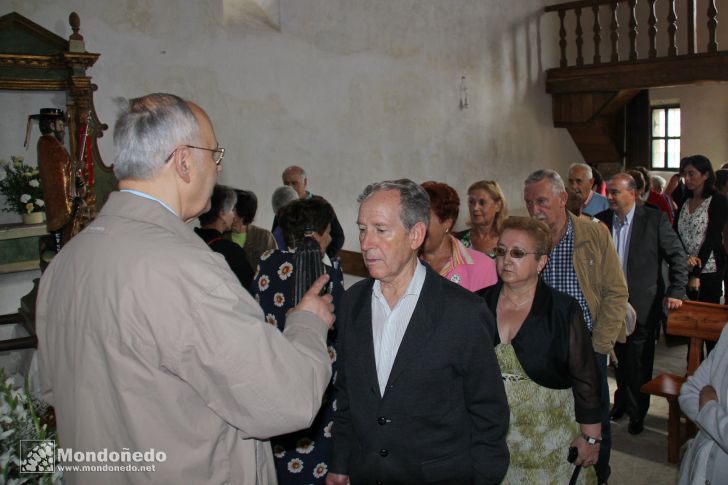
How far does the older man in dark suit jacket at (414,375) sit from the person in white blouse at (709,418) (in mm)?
663

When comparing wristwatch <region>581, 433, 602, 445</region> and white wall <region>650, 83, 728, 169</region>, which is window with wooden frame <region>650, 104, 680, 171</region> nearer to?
white wall <region>650, 83, 728, 169</region>

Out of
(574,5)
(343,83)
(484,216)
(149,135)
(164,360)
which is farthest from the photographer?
(574,5)

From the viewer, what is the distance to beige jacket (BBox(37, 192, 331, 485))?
4.77ft

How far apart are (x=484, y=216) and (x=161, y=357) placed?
324cm

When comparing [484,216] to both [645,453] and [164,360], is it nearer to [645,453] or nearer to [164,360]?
[645,453]

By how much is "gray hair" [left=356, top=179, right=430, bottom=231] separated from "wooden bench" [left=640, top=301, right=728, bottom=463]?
103 inches

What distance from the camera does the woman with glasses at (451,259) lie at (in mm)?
3484

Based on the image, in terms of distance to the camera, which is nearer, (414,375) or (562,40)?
(414,375)

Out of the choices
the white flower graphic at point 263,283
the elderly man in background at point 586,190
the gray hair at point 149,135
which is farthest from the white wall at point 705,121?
the gray hair at point 149,135

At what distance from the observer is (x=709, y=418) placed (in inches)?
84.0

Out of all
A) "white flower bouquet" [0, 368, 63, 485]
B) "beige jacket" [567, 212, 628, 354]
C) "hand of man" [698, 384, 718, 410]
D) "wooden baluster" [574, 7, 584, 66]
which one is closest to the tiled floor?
"beige jacket" [567, 212, 628, 354]

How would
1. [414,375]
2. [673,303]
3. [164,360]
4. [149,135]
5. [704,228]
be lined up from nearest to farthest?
[164,360], [149,135], [414,375], [673,303], [704,228]

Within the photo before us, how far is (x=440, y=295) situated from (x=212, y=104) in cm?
601

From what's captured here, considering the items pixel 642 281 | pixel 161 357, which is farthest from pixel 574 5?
pixel 161 357
